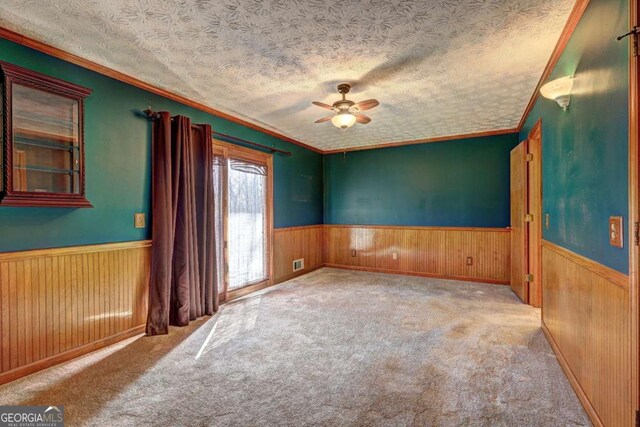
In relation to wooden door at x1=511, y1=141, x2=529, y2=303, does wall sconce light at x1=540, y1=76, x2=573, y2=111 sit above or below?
above

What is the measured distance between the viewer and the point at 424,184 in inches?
216

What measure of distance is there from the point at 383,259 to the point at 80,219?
15.2 ft

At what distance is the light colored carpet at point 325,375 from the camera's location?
5.74 ft

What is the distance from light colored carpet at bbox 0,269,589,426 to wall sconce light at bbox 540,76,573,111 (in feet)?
6.32

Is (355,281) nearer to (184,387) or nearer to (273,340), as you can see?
(273,340)

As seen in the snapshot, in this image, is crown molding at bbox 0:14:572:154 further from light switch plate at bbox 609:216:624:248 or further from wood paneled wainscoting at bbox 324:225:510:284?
wood paneled wainscoting at bbox 324:225:510:284

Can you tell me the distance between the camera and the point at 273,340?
2754 millimetres

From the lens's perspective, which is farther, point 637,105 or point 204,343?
point 204,343

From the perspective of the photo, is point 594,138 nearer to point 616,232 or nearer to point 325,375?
point 616,232

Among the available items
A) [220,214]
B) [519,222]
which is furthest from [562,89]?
[220,214]

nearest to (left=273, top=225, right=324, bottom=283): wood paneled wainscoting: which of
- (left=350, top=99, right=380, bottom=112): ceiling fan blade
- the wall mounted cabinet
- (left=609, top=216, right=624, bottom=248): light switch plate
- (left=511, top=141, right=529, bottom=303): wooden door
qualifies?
(left=350, top=99, right=380, bottom=112): ceiling fan blade

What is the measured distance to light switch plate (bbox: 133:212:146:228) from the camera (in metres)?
2.96

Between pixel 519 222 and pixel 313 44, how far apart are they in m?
3.45

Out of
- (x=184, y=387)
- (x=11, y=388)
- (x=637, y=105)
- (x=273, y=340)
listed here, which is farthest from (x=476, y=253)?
(x=11, y=388)
